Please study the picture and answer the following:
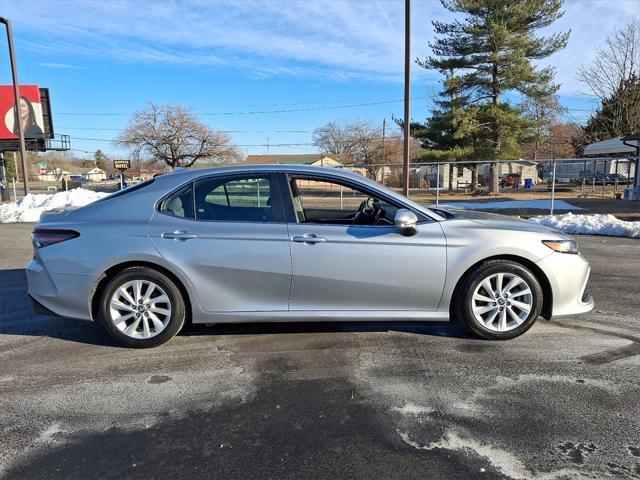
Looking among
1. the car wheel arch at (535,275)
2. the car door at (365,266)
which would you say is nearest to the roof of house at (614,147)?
the car wheel arch at (535,275)

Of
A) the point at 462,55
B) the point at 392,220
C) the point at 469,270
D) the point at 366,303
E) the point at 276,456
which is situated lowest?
the point at 276,456

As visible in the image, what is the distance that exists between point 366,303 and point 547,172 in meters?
58.4

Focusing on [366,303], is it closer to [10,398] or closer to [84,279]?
[84,279]

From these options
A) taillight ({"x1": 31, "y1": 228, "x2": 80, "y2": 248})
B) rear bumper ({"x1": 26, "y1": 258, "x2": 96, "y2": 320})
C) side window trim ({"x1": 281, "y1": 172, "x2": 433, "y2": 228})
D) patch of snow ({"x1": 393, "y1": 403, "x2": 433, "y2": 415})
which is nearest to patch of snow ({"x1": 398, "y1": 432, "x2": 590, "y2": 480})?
patch of snow ({"x1": 393, "y1": 403, "x2": 433, "y2": 415})

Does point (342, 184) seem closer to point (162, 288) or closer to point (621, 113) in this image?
point (162, 288)

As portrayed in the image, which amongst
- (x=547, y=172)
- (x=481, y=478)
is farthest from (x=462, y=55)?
(x=547, y=172)

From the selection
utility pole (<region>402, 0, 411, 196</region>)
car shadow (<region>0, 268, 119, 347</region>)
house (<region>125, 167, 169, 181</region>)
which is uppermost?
utility pole (<region>402, 0, 411, 196</region>)

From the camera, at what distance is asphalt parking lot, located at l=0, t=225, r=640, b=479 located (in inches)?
101

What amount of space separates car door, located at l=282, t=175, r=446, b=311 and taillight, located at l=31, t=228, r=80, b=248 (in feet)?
6.21

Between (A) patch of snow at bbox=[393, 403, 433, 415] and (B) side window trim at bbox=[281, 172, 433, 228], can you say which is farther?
(B) side window trim at bbox=[281, 172, 433, 228]

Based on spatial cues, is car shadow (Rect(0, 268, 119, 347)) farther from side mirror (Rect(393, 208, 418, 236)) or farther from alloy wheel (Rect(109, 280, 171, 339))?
side mirror (Rect(393, 208, 418, 236))

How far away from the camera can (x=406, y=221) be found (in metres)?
3.94

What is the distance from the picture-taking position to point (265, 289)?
4055mm

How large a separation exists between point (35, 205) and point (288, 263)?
1804cm
